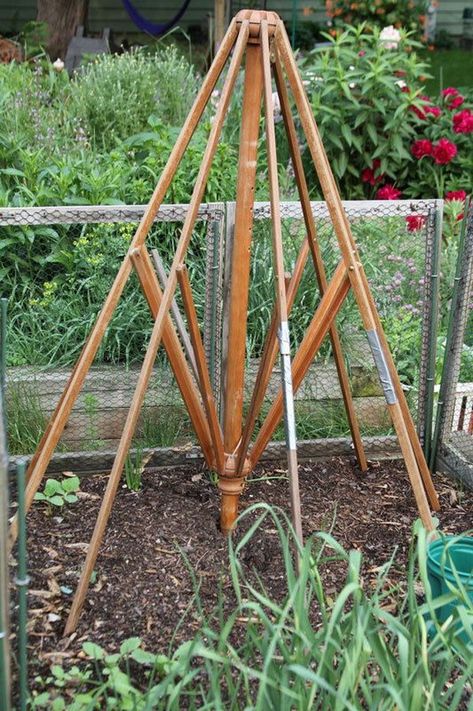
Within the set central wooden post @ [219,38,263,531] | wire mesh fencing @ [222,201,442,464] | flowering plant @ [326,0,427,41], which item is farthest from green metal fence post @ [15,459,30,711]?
flowering plant @ [326,0,427,41]

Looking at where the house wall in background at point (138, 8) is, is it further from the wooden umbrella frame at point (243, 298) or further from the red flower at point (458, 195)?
the wooden umbrella frame at point (243, 298)

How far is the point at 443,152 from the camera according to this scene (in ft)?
21.6

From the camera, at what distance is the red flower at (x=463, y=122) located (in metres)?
6.64

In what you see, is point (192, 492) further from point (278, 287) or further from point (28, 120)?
point (28, 120)

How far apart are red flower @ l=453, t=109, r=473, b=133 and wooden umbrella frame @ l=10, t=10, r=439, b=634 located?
3.76 meters

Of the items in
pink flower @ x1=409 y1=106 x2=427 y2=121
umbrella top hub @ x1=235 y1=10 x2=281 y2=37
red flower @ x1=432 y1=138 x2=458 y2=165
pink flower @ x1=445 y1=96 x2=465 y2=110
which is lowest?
red flower @ x1=432 y1=138 x2=458 y2=165

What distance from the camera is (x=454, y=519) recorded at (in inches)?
144

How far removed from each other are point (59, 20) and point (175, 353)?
29.1 ft

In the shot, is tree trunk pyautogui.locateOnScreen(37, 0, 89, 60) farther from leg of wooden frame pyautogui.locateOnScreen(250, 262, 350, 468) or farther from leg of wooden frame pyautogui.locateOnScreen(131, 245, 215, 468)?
leg of wooden frame pyautogui.locateOnScreen(250, 262, 350, 468)

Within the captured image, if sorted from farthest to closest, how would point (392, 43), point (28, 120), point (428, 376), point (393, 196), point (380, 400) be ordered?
point (392, 43), point (393, 196), point (28, 120), point (380, 400), point (428, 376)

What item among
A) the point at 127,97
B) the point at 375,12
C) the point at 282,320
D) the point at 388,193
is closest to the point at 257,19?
the point at 282,320

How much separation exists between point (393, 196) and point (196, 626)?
13.3ft

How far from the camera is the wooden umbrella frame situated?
9.43ft

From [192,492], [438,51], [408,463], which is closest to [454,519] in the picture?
[408,463]
